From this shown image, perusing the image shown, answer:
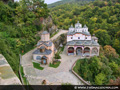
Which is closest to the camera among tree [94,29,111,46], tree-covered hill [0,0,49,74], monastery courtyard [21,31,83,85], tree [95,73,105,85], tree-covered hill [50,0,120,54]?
monastery courtyard [21,31,83,85]

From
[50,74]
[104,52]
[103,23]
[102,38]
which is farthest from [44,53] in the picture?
[103,23]

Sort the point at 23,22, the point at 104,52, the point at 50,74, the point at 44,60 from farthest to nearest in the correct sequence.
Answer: the point at 104,52 < the point at 23,22 < the point at 44,60 < the point at 50,74

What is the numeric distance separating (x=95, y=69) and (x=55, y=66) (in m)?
7.24

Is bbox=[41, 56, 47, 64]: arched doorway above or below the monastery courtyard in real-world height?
above

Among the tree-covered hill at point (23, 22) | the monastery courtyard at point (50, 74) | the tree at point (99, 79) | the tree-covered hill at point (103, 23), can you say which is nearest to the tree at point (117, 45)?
the tree-covered hill at point (103, 23)

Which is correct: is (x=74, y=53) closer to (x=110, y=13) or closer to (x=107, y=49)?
(x=107, y=49)

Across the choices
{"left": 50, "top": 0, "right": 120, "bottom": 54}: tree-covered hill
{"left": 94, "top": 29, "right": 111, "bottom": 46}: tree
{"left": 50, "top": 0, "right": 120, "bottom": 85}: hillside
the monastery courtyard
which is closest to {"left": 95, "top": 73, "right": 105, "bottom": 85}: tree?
{"left": 50, "top": 0, "right": 120, "bottom": 85}: hillside

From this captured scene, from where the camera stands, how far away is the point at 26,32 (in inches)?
930

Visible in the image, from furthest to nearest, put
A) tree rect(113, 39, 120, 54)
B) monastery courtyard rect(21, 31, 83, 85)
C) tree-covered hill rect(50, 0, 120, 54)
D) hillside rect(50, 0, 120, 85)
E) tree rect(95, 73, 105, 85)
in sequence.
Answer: tree-covered hill rect(50, 0, 120, 54), tree rect(113, 39, 120, 54), hillside rect(50, 0, 120, 85), tree rect(95, 73, 105, 85), monastery courtyard rect(21, 31, 83, 85)

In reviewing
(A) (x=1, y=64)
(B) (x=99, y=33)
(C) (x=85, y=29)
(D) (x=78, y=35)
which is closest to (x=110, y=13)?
(B) (x=99, y=33)

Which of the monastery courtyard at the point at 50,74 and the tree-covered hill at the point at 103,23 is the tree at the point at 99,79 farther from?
the tree-covered hill at the point at 103,23

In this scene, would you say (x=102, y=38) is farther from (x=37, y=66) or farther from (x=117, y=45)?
(x=37, y=66)

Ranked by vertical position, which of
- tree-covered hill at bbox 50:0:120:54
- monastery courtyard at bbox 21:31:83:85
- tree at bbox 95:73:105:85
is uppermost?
tree-covered hill at bbox 50:0:120:54

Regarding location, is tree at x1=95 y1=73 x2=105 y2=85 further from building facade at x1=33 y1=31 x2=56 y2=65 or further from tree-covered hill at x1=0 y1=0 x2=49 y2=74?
tree-covered hill at x1=0 y1=0 x2=49 y2=74
